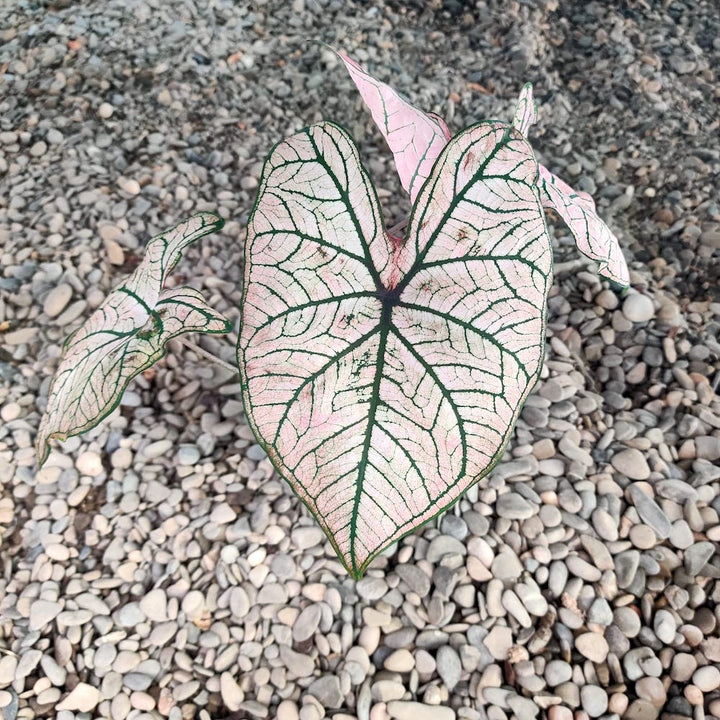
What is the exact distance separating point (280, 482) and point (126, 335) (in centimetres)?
52

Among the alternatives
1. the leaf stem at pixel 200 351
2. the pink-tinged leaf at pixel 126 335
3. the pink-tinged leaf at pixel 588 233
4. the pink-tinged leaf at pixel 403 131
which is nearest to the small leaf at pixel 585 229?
the pink-tinged leaf at pixel 588 233

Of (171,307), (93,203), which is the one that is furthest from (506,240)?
(93,203)

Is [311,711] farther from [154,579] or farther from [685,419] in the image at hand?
[685,419]

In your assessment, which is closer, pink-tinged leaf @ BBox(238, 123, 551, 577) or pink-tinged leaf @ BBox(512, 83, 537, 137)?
pink-tinged leaf @ BBox(238, 123, 551, 577)

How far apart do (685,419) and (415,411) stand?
1.01 metres

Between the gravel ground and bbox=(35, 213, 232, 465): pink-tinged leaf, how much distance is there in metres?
0.39

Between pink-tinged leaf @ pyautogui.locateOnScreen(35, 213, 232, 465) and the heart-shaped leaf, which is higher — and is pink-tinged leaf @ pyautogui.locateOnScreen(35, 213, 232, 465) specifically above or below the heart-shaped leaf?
below

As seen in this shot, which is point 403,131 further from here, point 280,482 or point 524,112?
point 280,482

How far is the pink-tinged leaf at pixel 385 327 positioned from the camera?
87cm

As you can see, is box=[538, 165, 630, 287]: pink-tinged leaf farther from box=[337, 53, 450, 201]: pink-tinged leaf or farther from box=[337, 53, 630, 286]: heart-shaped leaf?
box=[337, 53, 450, 201]: pink-tinged leaf

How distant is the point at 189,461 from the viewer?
153cm

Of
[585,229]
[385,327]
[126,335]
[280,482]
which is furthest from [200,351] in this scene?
[585,229]

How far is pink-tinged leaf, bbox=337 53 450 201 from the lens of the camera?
105 cm

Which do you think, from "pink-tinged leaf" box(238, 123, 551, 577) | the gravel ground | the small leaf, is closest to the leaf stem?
the gravel ground
